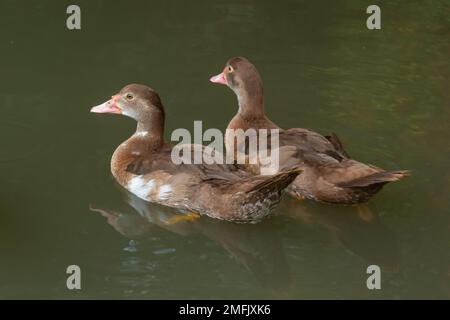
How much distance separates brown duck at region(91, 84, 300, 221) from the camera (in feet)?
23.0

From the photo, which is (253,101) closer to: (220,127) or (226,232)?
(220,127)

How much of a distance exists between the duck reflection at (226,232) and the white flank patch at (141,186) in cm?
7

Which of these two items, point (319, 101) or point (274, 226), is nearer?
point (274, 226)

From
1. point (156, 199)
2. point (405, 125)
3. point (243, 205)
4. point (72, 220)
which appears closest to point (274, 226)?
point (243, 205)

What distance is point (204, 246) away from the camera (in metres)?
6.90

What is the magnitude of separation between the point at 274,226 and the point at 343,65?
3.69 metres

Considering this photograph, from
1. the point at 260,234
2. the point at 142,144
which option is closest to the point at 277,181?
the point at 260,234

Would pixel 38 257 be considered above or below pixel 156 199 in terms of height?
below

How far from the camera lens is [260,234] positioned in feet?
23.4

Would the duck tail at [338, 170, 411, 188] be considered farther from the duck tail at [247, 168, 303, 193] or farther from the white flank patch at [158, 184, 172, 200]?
the white flank patch at [158, 184, 172, 200]

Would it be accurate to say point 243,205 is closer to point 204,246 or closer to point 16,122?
point 204,246

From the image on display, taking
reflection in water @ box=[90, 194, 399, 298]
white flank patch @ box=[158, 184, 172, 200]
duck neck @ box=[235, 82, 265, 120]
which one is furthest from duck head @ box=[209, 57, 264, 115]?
white flank patch @ box=[158, 184, 172, 200]

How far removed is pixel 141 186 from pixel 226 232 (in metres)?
0.92

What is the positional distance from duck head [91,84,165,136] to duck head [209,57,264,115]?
37.4 inches
